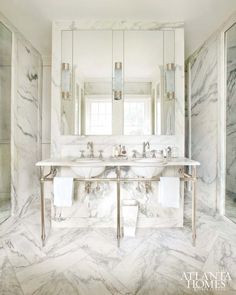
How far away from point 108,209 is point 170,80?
164 centimetres

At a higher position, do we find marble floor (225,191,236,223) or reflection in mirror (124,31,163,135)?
reflection in mirror (124,31,163,135)

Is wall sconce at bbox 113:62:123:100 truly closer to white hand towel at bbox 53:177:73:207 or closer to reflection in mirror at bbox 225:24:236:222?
white hand towel at bbox 53:177:73:207

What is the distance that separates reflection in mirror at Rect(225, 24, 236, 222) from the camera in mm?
2465

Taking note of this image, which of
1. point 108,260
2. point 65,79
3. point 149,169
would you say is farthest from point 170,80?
point 108,260

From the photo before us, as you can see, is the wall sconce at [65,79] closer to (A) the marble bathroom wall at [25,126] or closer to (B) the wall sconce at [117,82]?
(B) the wall sconce at [117,82]

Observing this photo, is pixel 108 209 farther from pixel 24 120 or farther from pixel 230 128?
pixel 230 128

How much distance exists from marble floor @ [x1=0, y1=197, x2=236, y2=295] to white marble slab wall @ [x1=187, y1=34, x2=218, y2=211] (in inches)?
28.6

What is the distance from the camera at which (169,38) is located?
2311 millimetres

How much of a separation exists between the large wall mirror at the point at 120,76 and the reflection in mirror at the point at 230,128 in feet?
2.50

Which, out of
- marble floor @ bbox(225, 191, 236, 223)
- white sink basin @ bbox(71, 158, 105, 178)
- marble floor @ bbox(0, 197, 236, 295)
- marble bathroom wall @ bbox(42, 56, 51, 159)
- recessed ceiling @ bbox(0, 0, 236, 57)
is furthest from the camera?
marble bathroom wall @ bbox(42, 56, 51, 159)

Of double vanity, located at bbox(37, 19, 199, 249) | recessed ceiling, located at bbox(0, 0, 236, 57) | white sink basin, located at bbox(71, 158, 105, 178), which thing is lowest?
white sink basin, located at bbox(71, 158, 105, 178)

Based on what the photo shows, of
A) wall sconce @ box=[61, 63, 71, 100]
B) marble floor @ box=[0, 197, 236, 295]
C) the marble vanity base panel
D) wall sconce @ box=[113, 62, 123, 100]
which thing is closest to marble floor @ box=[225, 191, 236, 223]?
marble floor @ box=[0, 197, 236, 295]

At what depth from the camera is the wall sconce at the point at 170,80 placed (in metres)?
2.31

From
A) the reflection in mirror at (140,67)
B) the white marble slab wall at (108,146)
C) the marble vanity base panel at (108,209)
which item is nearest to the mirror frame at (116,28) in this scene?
the white marble slab wall at (108,146)
